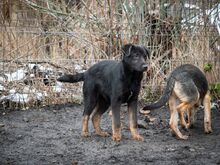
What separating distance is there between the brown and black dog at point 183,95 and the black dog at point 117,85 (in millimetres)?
326

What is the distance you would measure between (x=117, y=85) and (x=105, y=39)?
12.5 feet

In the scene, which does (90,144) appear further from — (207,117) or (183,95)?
(207,117)

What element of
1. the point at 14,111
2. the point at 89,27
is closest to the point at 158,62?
the point at 89,27

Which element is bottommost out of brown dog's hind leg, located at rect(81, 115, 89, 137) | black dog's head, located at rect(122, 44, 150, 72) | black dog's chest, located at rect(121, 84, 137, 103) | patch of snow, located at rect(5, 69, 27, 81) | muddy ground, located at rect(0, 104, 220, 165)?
muddy ground, located at rect(0, 104, 220, 165)

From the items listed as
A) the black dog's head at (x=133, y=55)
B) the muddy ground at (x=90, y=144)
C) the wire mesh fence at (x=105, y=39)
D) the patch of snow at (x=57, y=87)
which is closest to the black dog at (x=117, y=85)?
the black dog's head at (x=133, y=55)

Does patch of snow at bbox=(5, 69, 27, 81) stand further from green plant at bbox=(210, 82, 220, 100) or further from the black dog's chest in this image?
green plant at bbox=(210, 82, 220, 100)

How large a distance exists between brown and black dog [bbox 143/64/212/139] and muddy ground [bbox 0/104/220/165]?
26 centimetres

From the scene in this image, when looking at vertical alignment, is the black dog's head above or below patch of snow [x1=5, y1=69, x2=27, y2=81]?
above

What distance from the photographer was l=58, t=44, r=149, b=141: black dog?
6.68m

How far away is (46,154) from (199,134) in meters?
2.62

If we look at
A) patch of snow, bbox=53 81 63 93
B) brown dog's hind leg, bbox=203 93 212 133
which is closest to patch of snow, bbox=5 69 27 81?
patch of snow, bbox=53 81 63 93

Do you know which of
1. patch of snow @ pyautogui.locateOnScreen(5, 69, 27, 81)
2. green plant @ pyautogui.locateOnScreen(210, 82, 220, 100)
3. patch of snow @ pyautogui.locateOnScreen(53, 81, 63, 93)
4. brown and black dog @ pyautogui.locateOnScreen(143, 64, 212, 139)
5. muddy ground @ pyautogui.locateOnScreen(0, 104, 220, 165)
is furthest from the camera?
patch of snow @ pyautogui.locateOnScreen(53, 81, 63, 93)

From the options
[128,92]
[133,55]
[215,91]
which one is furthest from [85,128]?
[215,91]

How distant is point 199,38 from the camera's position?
410 inches
